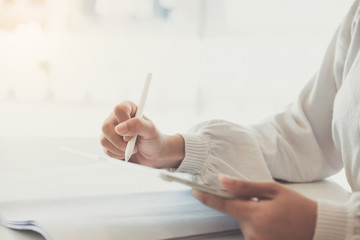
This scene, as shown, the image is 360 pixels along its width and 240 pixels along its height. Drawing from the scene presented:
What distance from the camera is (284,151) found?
68cm

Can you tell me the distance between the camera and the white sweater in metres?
0.56

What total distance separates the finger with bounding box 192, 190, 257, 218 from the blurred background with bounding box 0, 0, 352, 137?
955mm

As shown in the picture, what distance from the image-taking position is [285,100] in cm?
166

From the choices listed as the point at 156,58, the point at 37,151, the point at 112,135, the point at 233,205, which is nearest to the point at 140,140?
the point at 112,135

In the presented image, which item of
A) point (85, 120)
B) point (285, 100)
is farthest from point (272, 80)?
point (85, 120)

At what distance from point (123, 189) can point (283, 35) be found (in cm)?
120

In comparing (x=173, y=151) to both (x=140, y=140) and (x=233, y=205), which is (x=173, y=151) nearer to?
(x=140, y=140)

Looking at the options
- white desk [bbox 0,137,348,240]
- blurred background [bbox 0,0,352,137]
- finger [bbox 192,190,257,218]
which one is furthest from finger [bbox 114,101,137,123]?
blurred background [bbox 0,0,352,137]

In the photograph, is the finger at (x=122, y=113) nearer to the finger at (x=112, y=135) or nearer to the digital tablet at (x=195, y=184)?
the finger at (x=112, y=135)

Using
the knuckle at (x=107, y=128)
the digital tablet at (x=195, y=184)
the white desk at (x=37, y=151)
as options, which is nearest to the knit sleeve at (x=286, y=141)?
the knuckle at (x=107, y=128)

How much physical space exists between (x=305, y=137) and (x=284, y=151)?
0.04m

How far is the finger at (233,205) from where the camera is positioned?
0.40 meters

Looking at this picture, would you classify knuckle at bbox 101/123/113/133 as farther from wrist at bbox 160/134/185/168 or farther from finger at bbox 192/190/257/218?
finger at bbox 192/190/257/218

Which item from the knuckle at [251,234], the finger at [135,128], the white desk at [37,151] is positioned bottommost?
the white desk at [37,151]
